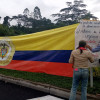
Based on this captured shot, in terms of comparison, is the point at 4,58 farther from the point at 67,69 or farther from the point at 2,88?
the point at 67,69

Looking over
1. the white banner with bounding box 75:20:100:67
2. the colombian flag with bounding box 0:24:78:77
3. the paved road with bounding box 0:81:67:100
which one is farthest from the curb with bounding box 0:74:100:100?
the white banner with bounding box 75:20:100:67

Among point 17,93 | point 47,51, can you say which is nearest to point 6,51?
point 47,51

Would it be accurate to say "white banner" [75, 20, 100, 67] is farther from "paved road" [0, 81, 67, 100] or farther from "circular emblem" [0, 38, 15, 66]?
"circular emblem" [0, 38, 15, 66]

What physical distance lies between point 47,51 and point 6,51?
2.58m

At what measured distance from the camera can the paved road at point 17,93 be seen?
5125mm

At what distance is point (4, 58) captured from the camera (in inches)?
301

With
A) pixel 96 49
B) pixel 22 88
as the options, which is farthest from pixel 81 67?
pixel 22 88

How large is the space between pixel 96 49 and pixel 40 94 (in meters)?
2.25

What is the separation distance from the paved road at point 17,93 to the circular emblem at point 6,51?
157cm

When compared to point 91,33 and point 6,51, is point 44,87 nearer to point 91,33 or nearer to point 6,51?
point 91,33

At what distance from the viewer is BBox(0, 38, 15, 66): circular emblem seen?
7.32 meters

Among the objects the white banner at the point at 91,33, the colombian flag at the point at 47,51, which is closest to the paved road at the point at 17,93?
the colombian flag at the point at 47,51

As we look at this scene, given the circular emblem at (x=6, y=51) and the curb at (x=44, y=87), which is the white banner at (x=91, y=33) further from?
the circular emblem at (x=6, y=51)

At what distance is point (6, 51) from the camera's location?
25.0 feet
